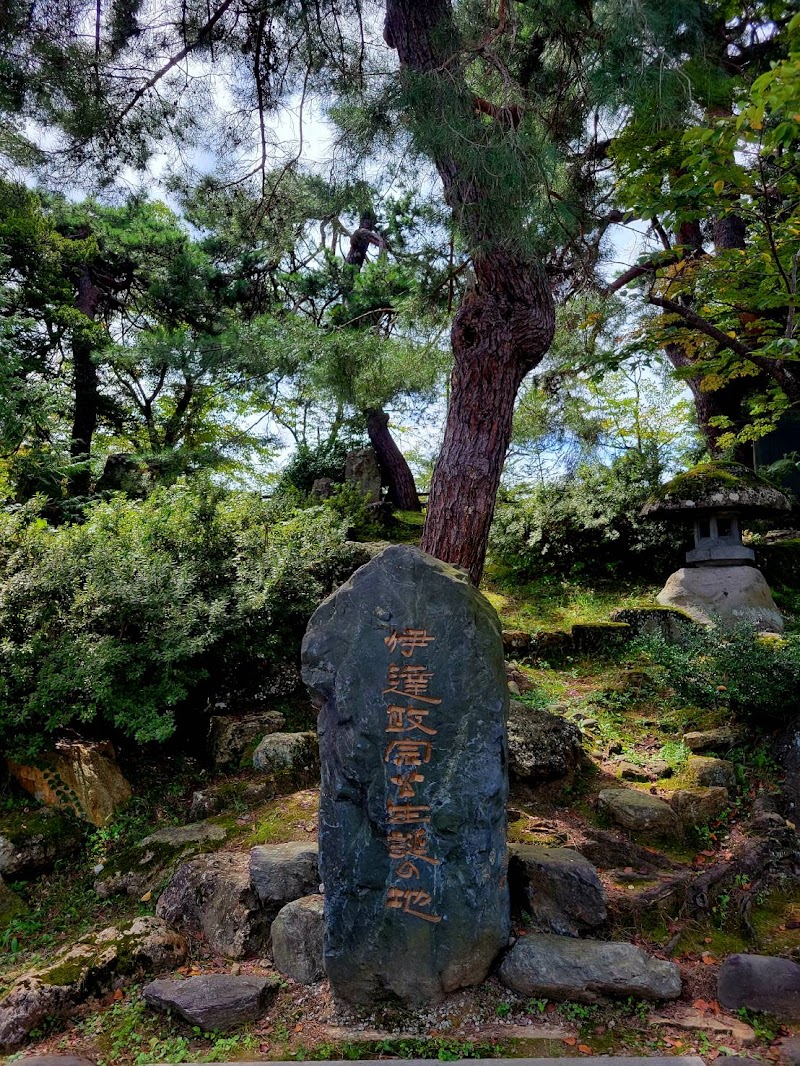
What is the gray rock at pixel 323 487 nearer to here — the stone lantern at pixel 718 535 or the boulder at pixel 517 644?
the boulder at pixel 517 644

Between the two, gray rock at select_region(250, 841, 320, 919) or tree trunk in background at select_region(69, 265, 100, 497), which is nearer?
gray rock at select_region(250, 841, 320, 919)

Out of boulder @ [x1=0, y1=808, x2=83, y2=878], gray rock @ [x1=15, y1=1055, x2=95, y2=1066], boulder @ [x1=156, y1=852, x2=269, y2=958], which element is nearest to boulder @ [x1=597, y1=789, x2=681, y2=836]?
boulder @ [x1=156, y1=852, x2=269, y2=958]

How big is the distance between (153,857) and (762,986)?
10.6ft

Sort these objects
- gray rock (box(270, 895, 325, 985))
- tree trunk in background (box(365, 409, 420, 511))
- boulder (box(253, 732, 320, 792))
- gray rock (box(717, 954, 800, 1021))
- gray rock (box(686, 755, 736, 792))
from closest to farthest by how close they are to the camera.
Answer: gray rock (box(717, 954, 800, 1021))
gray rock (box(270, 895, 325, 985))
gray rock (box(686, 755, 736, 792))
boulder (box(253, 732, 320, 792))
tree trunk in background (box(365, 409, 420, 511))

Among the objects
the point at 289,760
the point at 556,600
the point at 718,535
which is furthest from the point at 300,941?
the point at 718,535

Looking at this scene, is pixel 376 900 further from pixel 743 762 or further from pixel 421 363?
pixel 421 363

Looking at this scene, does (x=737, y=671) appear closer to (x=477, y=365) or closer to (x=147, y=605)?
(x=477, y=365)

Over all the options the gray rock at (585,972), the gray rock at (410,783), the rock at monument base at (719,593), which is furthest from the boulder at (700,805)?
the rock at monument base at (719,593)

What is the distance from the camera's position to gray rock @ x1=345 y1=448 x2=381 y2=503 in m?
10.8

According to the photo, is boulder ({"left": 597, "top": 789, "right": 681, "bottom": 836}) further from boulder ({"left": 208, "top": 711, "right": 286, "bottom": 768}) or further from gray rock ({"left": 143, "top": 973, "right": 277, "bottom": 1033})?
boulder ({"left": 208, "top": 711, "right": 286, "bottom": 768})

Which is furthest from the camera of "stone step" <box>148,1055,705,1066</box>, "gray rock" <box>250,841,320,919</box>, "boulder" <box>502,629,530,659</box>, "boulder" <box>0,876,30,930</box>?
"boulder" <box>502,629,530,659</box>

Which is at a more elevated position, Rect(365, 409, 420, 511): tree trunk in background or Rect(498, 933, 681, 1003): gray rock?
Rect(365, 409, 420, 511): tree trunk in background

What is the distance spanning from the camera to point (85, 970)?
9.84 ft

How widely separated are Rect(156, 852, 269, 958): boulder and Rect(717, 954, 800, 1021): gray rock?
216 cm
